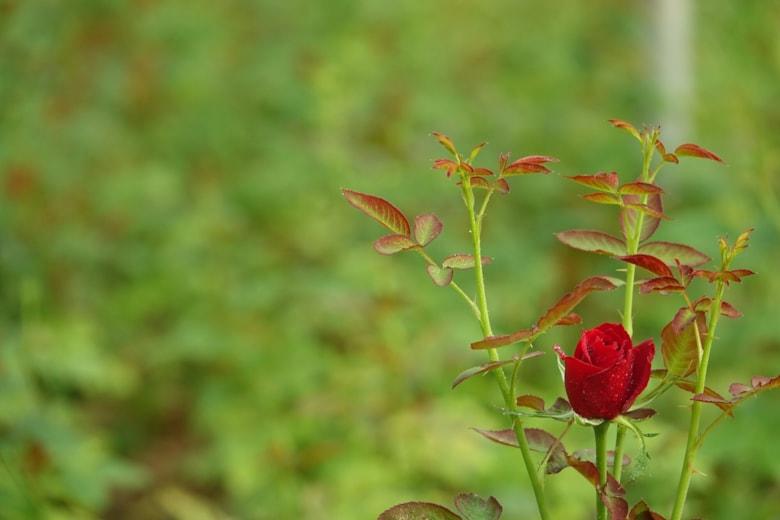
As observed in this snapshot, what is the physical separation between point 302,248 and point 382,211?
6.43ft

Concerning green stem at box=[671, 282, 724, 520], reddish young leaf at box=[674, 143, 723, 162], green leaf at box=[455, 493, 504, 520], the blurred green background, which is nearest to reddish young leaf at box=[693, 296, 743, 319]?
green stem at box=[671, 282, 724, 520]

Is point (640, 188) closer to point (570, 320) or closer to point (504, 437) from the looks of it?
point (570, 320)

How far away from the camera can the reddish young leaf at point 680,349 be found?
0.75 metres

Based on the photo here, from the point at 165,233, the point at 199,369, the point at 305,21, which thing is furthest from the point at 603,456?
the point at 305,21

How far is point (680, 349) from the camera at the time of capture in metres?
0.75

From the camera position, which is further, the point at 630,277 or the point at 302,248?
the point at 302,248

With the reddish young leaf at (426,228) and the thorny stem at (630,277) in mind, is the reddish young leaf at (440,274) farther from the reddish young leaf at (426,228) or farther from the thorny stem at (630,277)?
the thorny stem at (630,277)

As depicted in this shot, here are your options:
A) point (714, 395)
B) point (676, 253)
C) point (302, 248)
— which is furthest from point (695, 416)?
point (302, 248)

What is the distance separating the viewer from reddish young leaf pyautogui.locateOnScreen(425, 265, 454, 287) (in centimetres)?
77

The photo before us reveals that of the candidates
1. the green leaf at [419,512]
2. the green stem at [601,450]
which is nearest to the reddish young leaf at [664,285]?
the green stem at [601,450]

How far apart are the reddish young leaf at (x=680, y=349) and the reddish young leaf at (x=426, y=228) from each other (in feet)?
0.62

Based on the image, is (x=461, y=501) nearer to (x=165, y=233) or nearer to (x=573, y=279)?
(x=165, y=233)

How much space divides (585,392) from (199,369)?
2031 millimetres

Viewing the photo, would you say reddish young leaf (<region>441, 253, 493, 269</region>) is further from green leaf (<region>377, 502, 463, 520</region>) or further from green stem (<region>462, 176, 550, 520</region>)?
green leaf (<region>377, 502, 463, 520</region>)
